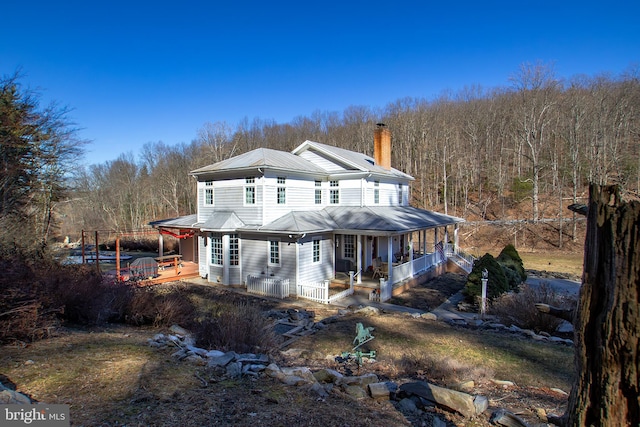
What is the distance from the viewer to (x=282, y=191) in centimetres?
1819

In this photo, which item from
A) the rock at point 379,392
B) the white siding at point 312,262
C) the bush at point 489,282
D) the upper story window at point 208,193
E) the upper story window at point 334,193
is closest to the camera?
the rock at point 379,392

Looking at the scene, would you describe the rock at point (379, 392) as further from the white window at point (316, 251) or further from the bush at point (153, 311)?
the white window at point (316, 251)

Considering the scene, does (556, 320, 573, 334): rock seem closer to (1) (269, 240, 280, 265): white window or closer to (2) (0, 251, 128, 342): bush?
(1) (269, 240, 280, 265): white window

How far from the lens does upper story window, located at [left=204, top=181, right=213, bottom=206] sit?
1969 cm

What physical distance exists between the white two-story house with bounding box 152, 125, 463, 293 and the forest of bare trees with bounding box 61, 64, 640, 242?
17572 mm

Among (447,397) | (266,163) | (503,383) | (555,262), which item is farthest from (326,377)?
(555,262)

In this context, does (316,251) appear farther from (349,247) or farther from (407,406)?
(407,406)

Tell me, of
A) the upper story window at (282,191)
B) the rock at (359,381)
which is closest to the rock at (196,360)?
the rock at (359,381)

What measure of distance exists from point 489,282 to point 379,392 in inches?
434

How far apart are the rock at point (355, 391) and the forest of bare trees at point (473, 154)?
3107 cm

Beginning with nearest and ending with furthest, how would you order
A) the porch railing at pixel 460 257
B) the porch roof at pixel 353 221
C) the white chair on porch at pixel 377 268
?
1. the porch roof at pixel 353 221
2. the white chair on porch at pixel 377 268
3. the porch railing at pixel 460 257

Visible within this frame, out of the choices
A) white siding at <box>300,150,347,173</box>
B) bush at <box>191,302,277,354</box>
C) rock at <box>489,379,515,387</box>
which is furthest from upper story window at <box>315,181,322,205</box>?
rock at <box>489,379,515,387</box>

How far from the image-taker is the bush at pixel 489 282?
1441 cm

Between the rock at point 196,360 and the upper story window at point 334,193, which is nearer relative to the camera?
the rock at point 196,360
